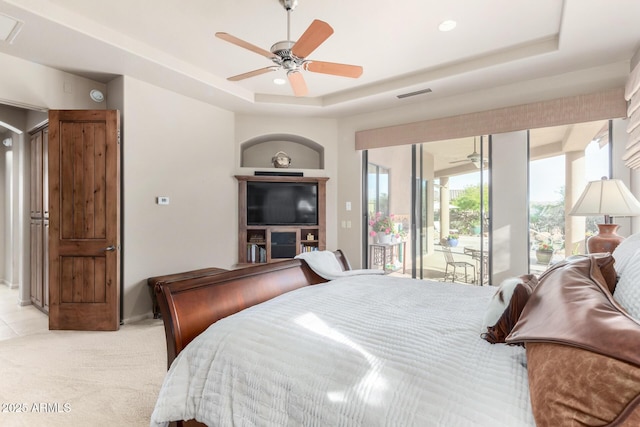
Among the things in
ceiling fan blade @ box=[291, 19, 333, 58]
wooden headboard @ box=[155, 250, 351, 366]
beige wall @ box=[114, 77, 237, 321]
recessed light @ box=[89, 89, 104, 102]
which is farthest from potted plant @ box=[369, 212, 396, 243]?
recessed light @ box=[89, 89, 104, 102]

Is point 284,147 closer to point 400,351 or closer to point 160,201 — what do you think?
point 160,201

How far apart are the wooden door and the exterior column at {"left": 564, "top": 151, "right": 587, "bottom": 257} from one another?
4.77m

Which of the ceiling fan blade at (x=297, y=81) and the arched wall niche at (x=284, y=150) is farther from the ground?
the ceiling fan blade at (x=297, y=81)

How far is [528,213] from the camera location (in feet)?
12.7

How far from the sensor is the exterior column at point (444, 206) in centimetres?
453

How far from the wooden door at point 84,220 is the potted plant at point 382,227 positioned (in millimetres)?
3322

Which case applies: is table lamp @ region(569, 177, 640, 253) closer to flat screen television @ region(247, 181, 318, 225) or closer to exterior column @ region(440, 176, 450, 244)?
exterior column @ region(440, 176, 450, 244)

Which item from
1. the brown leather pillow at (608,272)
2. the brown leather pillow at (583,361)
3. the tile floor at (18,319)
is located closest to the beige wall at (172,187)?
the tile floor at (18,319)

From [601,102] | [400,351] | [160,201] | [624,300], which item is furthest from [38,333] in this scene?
[601,102]

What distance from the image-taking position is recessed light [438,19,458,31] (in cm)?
284

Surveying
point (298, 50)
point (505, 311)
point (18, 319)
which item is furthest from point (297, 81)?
point (18, 319)

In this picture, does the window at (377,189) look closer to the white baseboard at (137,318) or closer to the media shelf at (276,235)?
the media shelf at (276,235)

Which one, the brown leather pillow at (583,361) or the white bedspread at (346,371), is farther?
the white bedspread at (346,371)

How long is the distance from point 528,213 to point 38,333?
17.4ft
